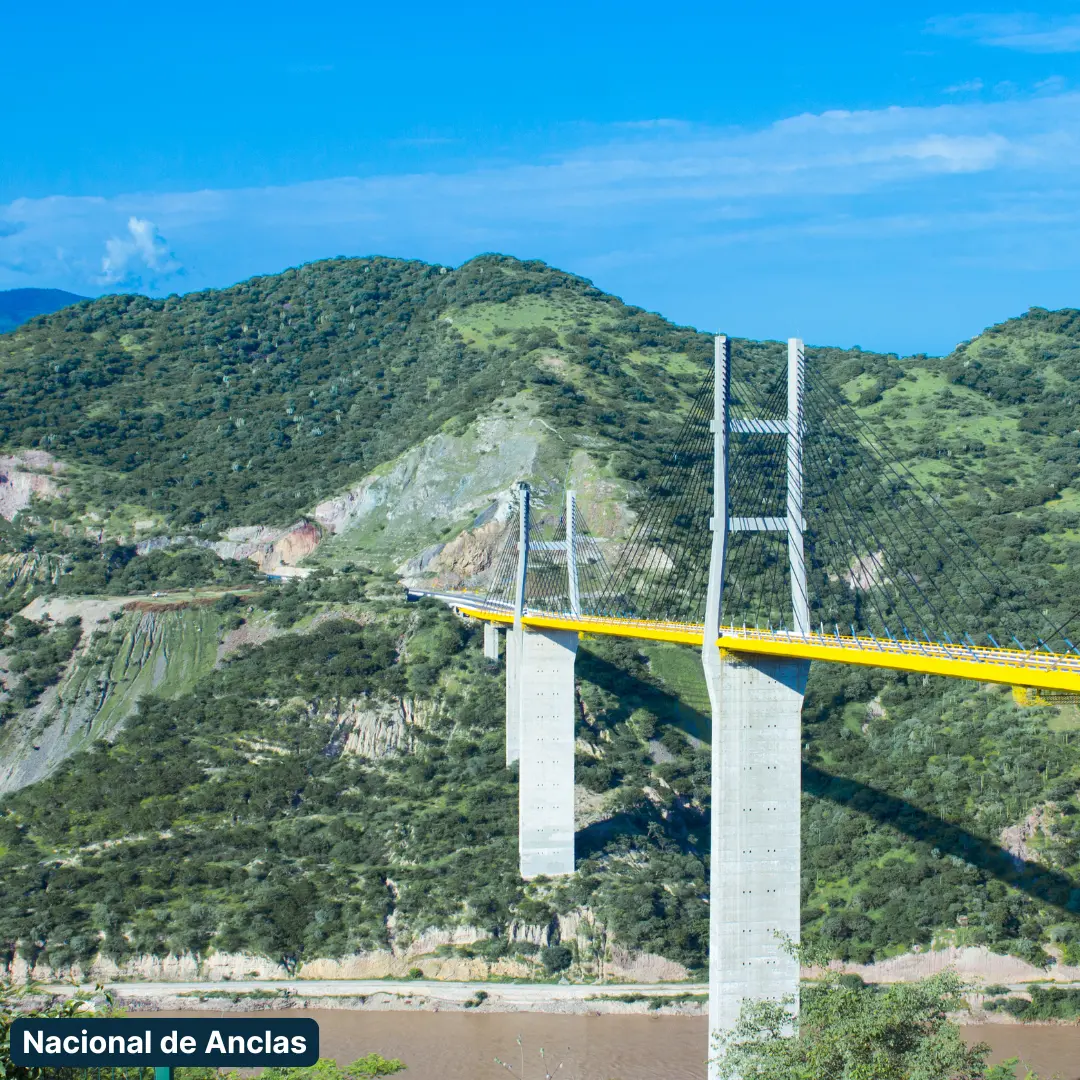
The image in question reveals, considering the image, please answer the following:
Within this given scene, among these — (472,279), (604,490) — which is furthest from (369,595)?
(472,279)

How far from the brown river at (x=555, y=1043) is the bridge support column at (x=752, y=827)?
6.32 m

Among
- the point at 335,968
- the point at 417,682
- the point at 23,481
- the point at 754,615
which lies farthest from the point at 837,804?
the point at 23,481

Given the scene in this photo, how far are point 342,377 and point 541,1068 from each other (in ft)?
217

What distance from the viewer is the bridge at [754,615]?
86.1ft

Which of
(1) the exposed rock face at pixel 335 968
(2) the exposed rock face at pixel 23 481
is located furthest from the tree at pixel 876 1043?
(2) the exposed rock face at pixel 23 481

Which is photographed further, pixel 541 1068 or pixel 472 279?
pixel 472 279

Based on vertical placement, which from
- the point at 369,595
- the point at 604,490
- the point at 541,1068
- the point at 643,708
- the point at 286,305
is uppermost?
the point at 286,305

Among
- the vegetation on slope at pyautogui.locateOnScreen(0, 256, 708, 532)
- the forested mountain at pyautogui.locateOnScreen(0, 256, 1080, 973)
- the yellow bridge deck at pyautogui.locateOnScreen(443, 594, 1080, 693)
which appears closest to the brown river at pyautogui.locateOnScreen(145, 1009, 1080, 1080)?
the forested mountain at pyautogui.locateOnScreen(0, 256, 1080, 973)

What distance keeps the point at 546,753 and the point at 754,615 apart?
8.85m

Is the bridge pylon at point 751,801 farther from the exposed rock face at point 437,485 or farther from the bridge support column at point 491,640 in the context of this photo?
the exposed rock face at point 437,485

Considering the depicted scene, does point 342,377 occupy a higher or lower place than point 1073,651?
higher

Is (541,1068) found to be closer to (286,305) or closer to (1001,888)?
(1001,888)

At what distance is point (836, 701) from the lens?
47281mm

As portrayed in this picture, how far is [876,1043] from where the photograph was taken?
2075 cm
